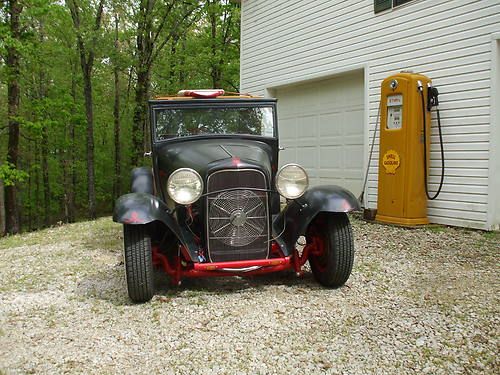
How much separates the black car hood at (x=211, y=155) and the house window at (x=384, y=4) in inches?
164

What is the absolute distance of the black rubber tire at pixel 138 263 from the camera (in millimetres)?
3486

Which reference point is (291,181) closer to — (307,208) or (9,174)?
(307,208)

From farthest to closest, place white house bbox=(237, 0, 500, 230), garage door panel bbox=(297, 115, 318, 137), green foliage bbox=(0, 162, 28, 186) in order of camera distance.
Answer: green foliage bbox=(0, 162, 28, 186) → garage door panel bbox=(297, 115, 318, 137) → white house bbox=(237, 0, 500, 230)

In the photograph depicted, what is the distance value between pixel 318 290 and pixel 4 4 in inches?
515

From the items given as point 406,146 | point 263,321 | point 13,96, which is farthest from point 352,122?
point 13,96

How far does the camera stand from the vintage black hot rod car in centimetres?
353

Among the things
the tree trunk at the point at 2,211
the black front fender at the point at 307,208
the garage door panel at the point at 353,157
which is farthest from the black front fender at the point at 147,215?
the tree trunk at the point at 2,211

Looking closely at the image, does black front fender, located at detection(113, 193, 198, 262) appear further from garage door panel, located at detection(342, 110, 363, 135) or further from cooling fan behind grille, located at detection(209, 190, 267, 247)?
garage door panel, located at detection(342, 110, 363, 135)

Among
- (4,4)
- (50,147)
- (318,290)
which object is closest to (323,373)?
(318,290)

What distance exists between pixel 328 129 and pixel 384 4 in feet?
7.43

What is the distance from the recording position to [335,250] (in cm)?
379

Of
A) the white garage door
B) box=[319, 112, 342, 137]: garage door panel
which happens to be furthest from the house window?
box=[319, 112, 342, 137]: garage door panel

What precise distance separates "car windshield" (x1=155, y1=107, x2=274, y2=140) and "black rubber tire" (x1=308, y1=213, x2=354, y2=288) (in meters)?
1.18

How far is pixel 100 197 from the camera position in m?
26.0
